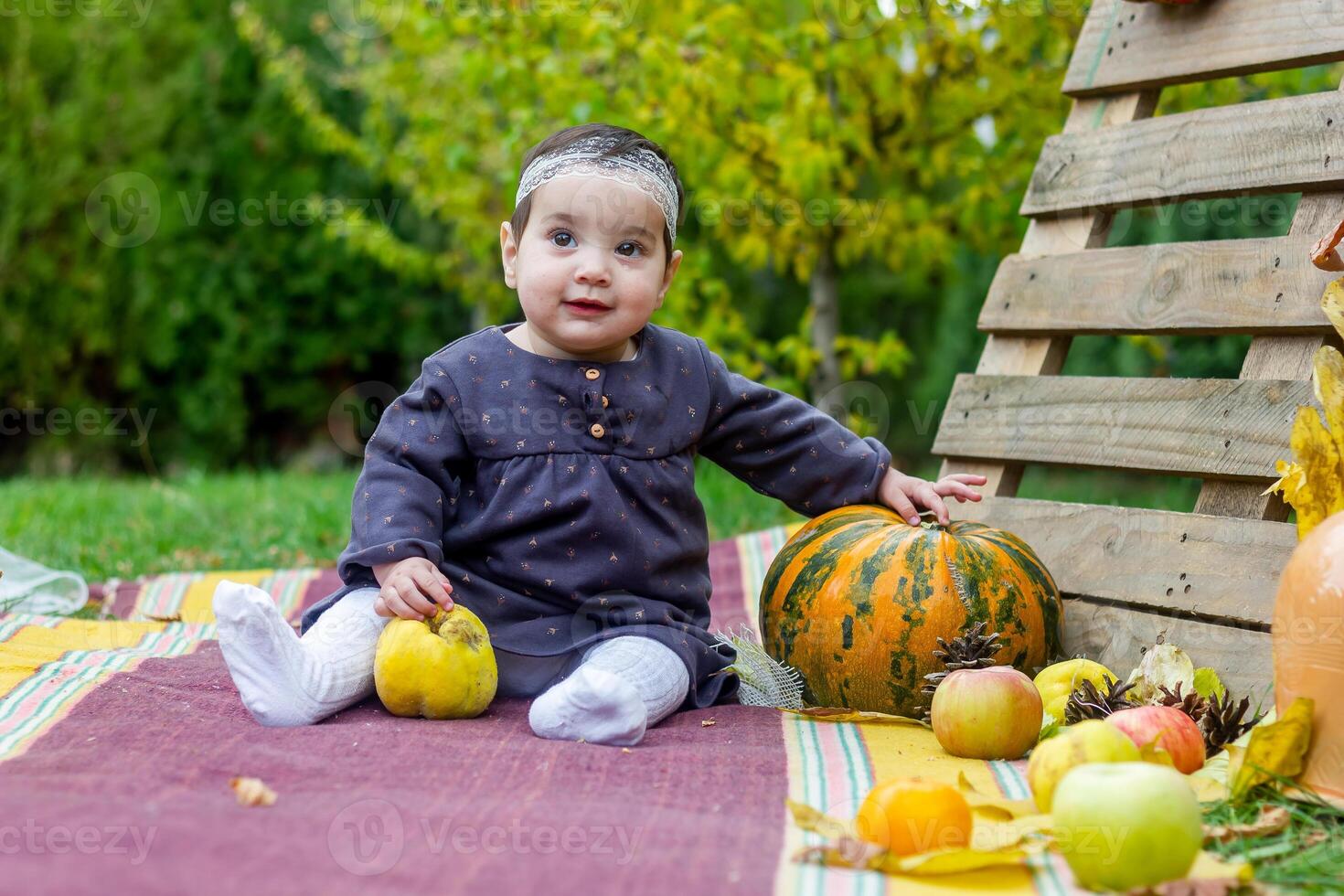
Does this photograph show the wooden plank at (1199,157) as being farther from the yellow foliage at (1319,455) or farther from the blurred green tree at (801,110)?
the blurred green tree at (801,110)

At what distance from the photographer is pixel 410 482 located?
8.33 feet

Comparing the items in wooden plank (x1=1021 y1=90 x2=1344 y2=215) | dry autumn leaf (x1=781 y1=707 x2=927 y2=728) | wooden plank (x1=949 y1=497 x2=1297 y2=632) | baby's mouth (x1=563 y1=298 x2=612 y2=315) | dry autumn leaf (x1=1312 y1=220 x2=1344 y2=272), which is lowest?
dry autumn leaf (x1=781 y1=707 x2=927 y2=728)

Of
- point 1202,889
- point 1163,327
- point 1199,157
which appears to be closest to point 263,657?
point 1202,889

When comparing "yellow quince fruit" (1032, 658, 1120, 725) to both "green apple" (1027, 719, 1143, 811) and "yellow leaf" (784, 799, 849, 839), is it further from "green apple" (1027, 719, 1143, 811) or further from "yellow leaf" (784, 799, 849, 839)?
"yellow leaf" (784, 799, 849, 839)

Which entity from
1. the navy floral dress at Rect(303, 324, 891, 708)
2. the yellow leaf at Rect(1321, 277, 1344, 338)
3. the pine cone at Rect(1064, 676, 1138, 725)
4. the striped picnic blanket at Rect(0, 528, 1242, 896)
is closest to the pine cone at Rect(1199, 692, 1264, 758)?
the pine cone at Rect(1064, 676, 1138, 725)

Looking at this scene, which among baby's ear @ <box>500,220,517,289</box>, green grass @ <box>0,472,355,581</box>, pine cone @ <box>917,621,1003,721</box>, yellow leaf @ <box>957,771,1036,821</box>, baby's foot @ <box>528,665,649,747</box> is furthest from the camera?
green grass @ <box>0,472,355,581</box>

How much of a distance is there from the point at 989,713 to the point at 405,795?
980 millimetres

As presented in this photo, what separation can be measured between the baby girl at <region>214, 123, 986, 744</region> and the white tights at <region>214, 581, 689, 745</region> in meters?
0.01

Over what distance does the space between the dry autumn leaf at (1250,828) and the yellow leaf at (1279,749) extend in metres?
0.08

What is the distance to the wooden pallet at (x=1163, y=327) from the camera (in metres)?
2.54

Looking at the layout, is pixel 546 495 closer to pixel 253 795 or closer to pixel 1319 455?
pixel 253 795

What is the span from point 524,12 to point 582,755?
3.81 m

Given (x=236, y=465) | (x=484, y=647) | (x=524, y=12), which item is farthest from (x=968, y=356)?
(x=484, y=647)

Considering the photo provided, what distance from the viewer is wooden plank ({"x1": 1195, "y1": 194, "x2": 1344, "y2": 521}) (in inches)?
99.2
